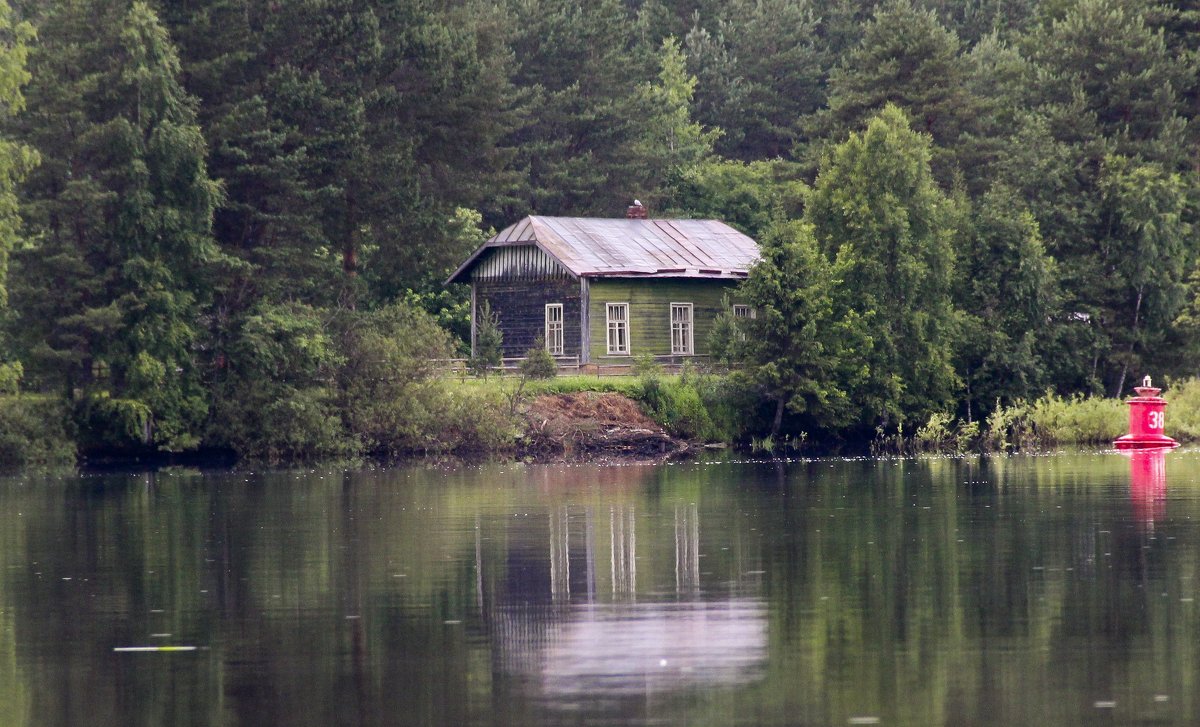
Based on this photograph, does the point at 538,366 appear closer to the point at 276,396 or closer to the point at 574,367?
the point at 574,367

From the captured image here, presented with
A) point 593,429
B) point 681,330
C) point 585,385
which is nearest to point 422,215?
point 585,385

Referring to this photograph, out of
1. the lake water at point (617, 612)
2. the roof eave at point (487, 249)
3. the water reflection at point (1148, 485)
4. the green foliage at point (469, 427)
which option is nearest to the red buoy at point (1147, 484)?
the water reflection at point (1148, 485)

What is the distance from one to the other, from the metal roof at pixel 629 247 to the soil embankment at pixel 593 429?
674cm

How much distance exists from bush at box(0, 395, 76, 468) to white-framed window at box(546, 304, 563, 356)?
17597mm

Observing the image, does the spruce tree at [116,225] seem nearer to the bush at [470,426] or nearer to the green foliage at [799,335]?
the bush at [470,426]

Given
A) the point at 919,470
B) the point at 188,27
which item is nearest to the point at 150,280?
the point at 188,27

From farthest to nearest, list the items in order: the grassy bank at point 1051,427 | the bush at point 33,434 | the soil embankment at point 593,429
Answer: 1. the grassy bank at point 1051,427
2. the soil embankment at point 593,429
3. the bush at point 33,434

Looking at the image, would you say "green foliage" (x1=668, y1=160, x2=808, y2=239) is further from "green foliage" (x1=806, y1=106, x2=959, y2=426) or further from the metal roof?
"green foliage" (x1=806, y1=106, x2=959, y2=426)

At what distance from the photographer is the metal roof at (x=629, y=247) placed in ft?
192

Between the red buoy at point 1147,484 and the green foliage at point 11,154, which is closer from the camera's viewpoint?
the red buoy at point 1147,484

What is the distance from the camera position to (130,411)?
152 feet

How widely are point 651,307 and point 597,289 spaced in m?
2.20

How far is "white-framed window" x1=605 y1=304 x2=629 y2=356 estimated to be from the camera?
58875 millimetres

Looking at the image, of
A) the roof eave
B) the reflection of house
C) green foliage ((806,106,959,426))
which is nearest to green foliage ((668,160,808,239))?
the roof eave
